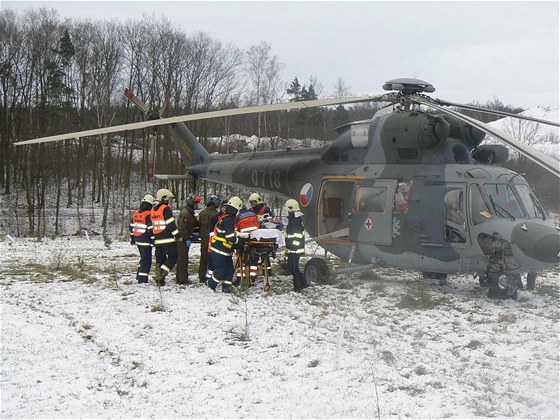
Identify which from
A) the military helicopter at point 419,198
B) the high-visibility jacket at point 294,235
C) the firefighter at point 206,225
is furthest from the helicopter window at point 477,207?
the firefighter at point 206,225

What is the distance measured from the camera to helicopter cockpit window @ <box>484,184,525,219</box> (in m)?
8.43

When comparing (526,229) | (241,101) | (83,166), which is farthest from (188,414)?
(241,101)

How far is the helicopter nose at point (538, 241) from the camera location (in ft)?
Result: 25.7

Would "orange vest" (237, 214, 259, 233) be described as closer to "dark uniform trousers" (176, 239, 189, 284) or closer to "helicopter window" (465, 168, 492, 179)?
"dark uniform trousers" (176, 239, 189, 284)

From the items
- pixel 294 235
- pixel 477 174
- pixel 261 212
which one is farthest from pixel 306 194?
pixel 477 174

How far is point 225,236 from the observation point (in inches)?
363

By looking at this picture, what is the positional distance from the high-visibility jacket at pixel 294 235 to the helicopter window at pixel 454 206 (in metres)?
2.56

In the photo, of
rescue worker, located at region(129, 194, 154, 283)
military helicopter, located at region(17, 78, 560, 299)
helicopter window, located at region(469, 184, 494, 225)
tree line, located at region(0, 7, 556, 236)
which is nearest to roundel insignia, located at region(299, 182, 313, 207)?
military helicopter, located at region(17, 78, 560, 299)

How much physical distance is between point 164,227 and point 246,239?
1651 millimetres

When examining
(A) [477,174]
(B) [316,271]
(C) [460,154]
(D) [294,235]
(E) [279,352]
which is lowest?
(E) [279,352]

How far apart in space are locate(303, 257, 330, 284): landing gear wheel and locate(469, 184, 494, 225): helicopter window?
299 cm

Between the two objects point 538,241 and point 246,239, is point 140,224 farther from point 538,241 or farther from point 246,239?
point 538,241

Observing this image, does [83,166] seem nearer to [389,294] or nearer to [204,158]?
[204,158]

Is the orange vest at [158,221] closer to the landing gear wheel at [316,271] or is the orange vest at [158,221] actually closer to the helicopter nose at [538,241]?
the landing gear wheel at [316,271]
